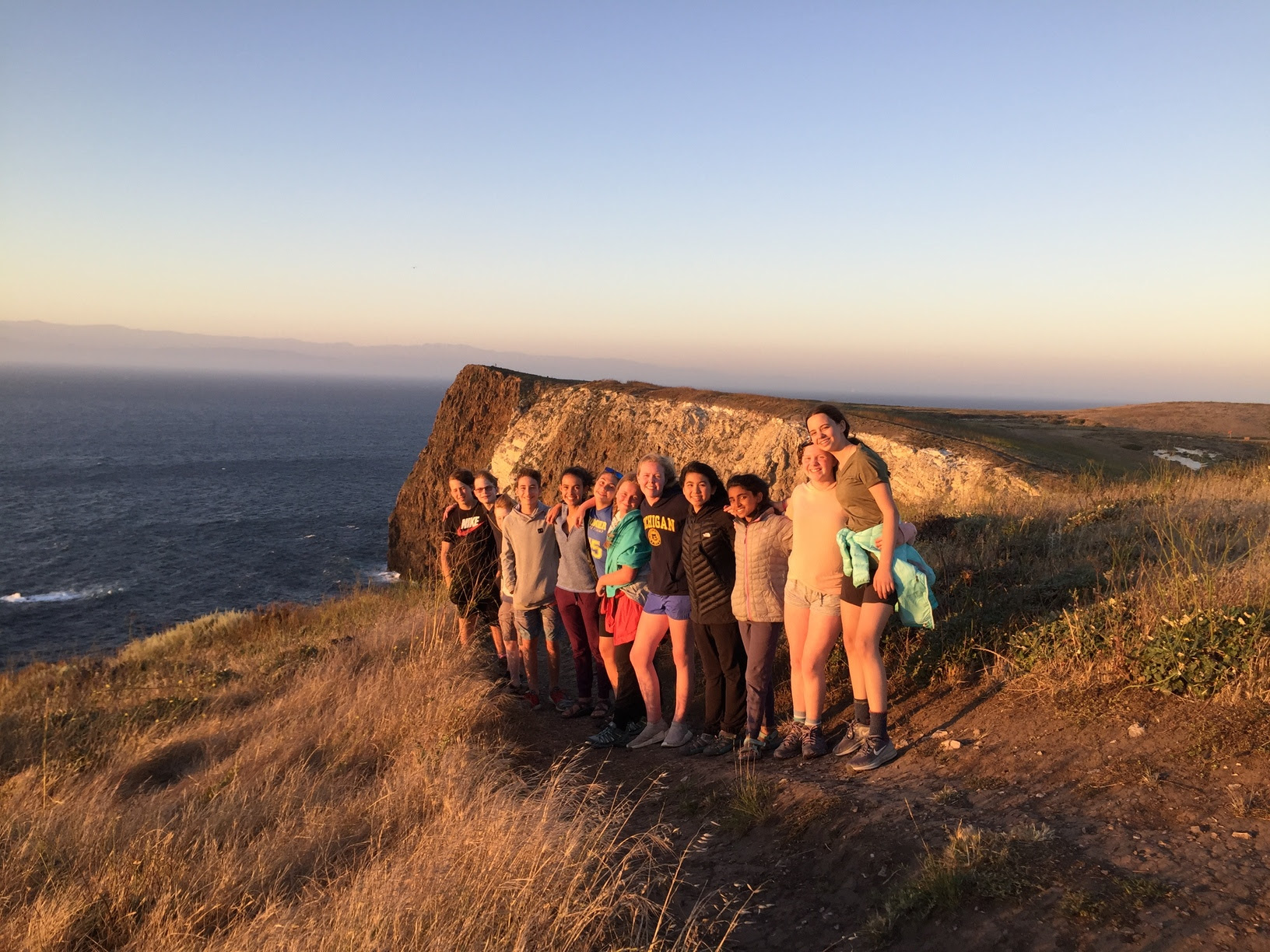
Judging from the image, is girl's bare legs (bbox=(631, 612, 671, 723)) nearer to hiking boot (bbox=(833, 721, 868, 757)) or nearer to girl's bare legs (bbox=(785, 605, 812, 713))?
girl's bare legs (bbox=(785, 605, 812, 713))

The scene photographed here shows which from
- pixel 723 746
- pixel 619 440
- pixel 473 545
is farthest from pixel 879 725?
pixel 619 440

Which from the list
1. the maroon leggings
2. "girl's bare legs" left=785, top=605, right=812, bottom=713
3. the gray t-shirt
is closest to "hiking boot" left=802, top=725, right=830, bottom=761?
"girl's bare legs" left=785, top=605, right=812, bottom=713

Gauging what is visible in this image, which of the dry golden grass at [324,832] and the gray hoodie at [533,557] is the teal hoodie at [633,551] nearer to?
the gray hoodie at [533,557]

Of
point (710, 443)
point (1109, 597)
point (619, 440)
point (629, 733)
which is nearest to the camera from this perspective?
point (1109, 597)

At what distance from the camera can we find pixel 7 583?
2558 cm

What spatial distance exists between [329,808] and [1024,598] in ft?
19.1

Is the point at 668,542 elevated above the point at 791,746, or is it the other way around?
the point at 668,542

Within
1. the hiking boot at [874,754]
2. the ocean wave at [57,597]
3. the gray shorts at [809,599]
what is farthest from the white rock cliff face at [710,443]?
the ocean wave at [57,597]

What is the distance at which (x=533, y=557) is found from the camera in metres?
7.03

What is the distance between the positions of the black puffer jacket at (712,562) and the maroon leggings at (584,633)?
1356 millimetres

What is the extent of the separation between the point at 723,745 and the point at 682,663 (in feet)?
2.26

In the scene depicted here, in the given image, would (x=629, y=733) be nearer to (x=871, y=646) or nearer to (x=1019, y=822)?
(x=871, y=646)

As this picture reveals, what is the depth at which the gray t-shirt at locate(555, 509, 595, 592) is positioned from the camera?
6840mm

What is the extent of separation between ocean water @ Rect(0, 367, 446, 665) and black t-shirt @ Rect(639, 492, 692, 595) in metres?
16.9
